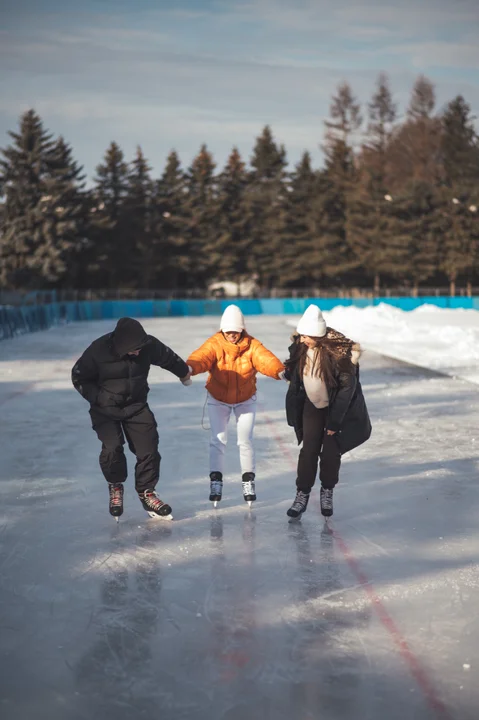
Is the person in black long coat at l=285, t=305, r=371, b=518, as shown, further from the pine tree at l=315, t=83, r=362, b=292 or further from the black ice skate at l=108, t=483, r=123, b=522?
the pine tree at l=315, t=83, r=362, b=292

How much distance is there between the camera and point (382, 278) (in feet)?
277

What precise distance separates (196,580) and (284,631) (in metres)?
0.99

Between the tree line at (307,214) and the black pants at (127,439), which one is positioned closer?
the black pants at (127,439)

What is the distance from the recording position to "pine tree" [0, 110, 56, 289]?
220 ft

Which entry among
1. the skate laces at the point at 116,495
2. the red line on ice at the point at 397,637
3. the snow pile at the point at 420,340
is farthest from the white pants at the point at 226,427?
the snow pile at the point at 420,340

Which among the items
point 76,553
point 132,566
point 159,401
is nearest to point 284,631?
point 132,566

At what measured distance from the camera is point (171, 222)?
79.4 meters

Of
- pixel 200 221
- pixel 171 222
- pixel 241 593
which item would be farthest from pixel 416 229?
pixel 241 593

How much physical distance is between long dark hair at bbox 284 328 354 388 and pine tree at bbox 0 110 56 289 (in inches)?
2391

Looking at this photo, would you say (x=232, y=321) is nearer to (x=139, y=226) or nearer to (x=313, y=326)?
(x=313, y=326)

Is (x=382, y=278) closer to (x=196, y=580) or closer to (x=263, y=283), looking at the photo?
(x=263, y=283)

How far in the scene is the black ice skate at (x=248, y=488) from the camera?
291 inches

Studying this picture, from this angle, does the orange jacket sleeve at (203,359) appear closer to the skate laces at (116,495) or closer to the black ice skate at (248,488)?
the black ice skate at (248,488)

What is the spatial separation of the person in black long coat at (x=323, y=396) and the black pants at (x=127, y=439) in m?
1.02
